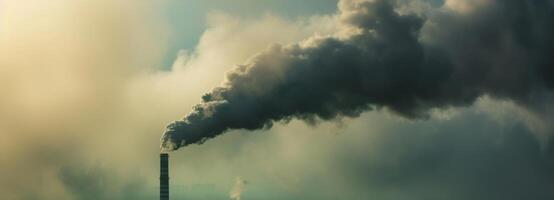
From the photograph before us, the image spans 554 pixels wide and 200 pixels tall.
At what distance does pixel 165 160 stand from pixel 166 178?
7.04 ft

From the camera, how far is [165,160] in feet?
302

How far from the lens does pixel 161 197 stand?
92.1m

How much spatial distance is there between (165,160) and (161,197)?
157 inches

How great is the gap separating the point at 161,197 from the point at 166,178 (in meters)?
2.11

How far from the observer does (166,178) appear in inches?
3652
